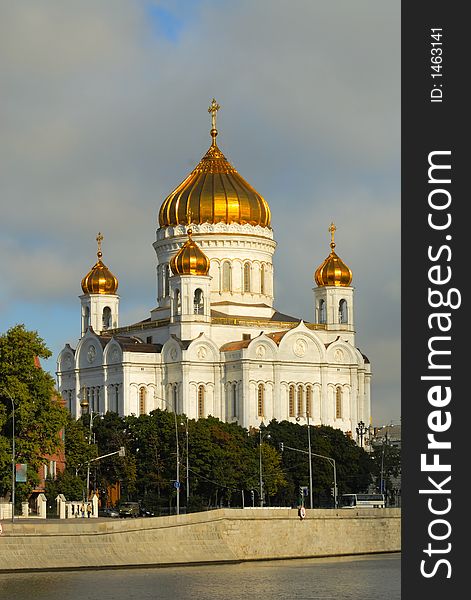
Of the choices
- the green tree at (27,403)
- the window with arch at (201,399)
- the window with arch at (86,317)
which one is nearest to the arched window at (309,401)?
the window with arch at (201,399)

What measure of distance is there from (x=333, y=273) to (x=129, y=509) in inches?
1766

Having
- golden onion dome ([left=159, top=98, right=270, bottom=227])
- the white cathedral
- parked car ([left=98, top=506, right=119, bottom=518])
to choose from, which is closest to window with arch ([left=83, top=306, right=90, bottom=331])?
the white cathedral

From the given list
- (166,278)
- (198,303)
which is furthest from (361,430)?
(166,278)

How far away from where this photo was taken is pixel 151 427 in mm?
96188

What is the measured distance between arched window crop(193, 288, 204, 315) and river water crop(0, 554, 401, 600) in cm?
5141

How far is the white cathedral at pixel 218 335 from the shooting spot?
11819 cm

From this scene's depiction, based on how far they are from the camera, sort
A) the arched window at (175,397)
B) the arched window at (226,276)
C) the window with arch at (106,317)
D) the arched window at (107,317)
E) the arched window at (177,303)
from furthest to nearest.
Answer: the arched window at (107,317)
the window with arch at (106,317)
the arched window at (226,276)
the arched window at (177,303)
the arched window at (175,397)

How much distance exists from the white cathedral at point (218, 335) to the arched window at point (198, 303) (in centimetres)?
7

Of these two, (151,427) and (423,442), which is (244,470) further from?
(423,442)

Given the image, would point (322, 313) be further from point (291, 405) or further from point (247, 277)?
point (291, 405)

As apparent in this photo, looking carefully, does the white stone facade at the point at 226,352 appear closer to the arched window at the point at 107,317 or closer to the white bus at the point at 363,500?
the arched window at the point at 107,317

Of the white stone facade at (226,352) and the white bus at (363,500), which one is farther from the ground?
the white stone facade at (226,352)

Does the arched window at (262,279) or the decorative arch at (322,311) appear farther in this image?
the decorative arch at (322,311)

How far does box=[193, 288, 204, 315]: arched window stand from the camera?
120 m
